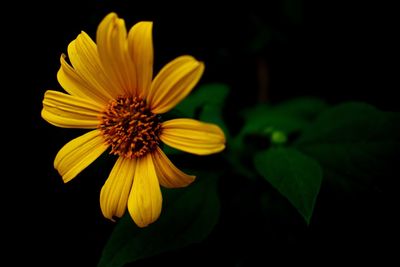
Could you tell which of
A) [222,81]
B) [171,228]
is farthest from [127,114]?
[222,81]

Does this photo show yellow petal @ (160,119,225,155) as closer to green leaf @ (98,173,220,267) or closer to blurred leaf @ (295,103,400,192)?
green leaf @ (98,173,220,267)

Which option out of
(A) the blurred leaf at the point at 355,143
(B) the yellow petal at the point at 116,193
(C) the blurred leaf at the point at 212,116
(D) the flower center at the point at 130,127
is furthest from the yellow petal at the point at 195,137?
(A) the blurred leaf at the point at 355,143

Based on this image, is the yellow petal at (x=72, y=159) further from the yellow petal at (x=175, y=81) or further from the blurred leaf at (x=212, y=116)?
the blurred leaf at (x=212, y=116)

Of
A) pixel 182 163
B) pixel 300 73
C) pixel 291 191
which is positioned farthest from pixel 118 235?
pixel 300 73

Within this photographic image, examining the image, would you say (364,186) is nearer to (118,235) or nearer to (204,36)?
(118,235)

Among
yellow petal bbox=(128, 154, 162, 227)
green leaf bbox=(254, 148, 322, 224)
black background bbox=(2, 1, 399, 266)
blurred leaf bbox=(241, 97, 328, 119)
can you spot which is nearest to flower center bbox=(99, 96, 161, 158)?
yellow petal bbox=(128, 154, 162, 227)

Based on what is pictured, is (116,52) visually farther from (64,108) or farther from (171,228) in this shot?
(171,228)

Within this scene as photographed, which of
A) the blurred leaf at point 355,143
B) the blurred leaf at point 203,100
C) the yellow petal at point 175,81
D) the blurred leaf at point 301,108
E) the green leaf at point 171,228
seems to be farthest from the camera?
the blurred leaf at point 301,108
